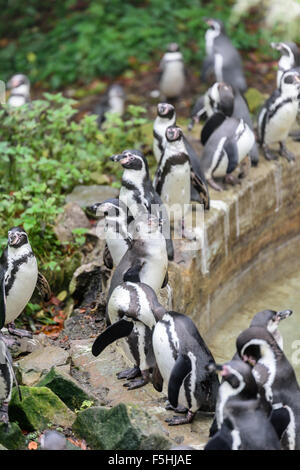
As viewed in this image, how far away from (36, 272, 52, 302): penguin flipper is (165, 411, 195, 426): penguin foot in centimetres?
169

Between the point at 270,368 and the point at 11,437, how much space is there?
1.47 m

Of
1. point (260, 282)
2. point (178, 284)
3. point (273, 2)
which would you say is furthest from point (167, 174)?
point (273, 2)

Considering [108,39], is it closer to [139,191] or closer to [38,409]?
[139,191]

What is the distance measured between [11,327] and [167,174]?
1775 mm

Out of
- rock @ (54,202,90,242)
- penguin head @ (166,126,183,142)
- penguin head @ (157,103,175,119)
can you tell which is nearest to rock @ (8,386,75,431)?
rock @ (54,202,90,242)

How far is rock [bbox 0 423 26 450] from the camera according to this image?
4805 millimetres

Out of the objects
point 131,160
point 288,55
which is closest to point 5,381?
point 131,160

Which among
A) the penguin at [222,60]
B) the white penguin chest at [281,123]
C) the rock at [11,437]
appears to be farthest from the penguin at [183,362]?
the penguin at [222,60]

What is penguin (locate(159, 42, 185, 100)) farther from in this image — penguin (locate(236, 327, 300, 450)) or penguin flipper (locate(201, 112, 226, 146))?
penguin (locate(236, 327, 300, 450))

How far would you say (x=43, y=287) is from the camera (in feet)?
Answer: 21.0

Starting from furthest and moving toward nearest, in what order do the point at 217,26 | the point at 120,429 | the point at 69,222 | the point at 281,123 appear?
the point at 217,26 < the point at 281,123 < the point at 69,222 < the point at 120,429

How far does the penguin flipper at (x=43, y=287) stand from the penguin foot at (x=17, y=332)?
1.09 feet

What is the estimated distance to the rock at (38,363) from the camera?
5570 millimetres
